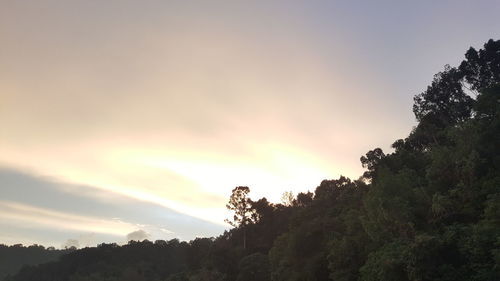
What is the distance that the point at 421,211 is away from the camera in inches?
1071

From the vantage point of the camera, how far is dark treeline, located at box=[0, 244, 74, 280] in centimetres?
17188

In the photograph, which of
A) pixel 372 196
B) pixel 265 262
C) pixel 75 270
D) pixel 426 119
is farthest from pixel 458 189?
pixel 75 270

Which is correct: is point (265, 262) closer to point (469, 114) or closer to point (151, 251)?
point (469, 114)

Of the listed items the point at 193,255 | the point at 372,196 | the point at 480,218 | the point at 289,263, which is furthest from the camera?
the point at 193,255

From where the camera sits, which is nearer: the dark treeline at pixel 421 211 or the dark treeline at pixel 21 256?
the dark treeline at pixel 421 211

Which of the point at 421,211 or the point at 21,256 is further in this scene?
the point at 21,256

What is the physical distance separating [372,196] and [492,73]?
78.3 ft

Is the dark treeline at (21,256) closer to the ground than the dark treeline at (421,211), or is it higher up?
higher up

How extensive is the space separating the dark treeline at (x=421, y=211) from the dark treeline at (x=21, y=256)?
141m

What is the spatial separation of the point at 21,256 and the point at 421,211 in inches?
7514

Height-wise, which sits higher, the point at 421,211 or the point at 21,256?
the point at 21,256

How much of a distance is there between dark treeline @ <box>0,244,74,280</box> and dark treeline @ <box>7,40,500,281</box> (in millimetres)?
140728

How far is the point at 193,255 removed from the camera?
235 ft

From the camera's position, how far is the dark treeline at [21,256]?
6767 inches
